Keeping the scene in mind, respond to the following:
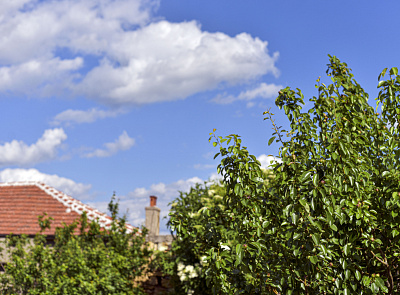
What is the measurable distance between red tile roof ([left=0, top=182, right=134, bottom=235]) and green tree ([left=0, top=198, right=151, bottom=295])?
5.57 feet

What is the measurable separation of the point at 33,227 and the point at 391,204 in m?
13.7

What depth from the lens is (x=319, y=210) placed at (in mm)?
4484

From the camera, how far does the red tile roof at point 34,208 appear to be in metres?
15.9

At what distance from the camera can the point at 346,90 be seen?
240 inches

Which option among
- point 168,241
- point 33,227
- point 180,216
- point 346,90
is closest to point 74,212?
point 33,227

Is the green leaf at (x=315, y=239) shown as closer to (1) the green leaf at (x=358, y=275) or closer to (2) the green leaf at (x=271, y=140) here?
(1) the green leaf at (x=358, y=275)

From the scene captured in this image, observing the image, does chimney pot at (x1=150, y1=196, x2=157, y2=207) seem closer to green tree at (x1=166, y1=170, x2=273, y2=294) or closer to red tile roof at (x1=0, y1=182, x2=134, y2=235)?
red tile roof at (x1=0, y1=182, x2=134, y2=235)

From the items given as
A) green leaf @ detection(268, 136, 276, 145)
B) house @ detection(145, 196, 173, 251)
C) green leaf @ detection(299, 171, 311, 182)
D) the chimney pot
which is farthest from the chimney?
green leaf @ detection(299, 171, 311, 182)

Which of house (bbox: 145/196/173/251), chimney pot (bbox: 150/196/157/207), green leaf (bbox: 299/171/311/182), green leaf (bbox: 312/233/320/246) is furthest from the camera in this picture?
chimney pot (bbox: 150/196/157/207)

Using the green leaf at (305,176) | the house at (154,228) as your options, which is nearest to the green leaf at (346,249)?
the green leaf at (305,176)

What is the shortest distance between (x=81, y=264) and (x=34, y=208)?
6750mm

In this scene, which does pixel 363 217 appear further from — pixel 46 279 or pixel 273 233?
pixel 46 279

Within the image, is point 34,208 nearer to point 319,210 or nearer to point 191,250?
point 191,250

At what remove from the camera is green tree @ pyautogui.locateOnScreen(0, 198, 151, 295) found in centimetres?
1111
